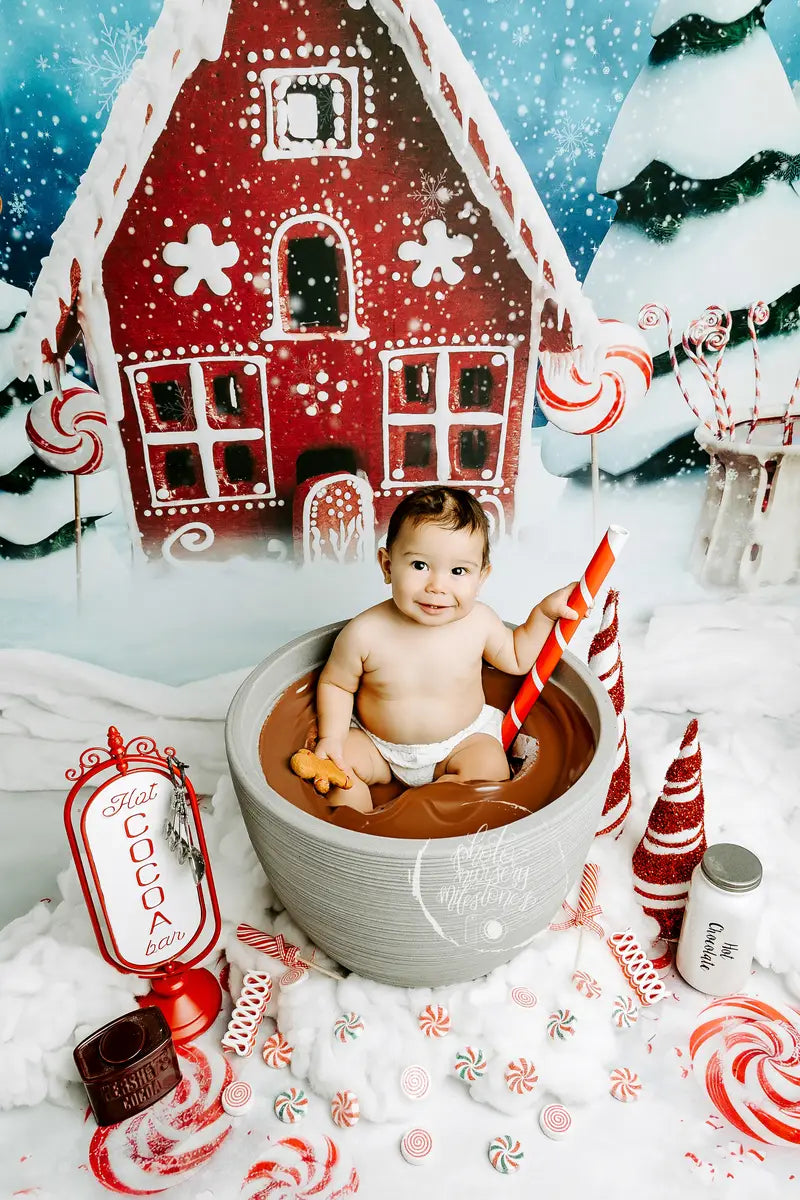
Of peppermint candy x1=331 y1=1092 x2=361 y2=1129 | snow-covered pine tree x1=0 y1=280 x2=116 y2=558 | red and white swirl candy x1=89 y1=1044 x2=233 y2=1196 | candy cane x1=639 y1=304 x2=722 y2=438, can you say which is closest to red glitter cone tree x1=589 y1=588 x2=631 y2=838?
candy cane x1=639 y1=304 x2=722 y2=438

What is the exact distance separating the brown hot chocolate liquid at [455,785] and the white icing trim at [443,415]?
31 centimetres

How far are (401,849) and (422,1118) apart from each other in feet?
1.13

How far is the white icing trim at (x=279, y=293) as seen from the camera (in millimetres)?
1099

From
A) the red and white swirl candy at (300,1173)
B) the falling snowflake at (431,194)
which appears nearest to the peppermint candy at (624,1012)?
the red and white swirl candy at (300,1173)

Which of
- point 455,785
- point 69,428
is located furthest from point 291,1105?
point 69,428

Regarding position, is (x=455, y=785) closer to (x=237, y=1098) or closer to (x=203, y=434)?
(x=237, y=1098)

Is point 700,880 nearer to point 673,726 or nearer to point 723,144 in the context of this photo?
point 673,726

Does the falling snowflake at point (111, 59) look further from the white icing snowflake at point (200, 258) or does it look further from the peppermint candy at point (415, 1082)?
the peppermint candy at point (415, 1082)

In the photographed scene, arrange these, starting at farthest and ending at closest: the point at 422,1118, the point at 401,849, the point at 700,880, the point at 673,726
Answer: the point at 673,726, the point at 700,880, the point at 422,1118, the point at 401,849

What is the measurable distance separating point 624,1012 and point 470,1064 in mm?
206

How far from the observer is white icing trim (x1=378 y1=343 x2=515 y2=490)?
1.19 metres

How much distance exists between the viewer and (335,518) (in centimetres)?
127

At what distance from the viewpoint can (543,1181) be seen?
0.86 m

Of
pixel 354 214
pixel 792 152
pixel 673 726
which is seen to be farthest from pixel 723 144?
pixel 673 726
